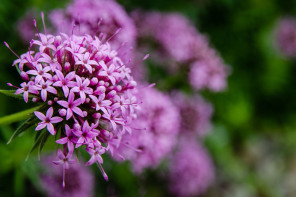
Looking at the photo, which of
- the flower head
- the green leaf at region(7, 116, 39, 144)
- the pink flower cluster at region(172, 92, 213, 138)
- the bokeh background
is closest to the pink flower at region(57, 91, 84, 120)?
the green leaf at region(7, 116, 39, 144)

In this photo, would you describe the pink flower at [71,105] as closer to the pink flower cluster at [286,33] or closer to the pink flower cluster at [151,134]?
the pink flower cluster at [151,134]

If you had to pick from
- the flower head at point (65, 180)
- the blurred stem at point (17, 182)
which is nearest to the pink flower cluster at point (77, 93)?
the blurred stem at point (17, 182)

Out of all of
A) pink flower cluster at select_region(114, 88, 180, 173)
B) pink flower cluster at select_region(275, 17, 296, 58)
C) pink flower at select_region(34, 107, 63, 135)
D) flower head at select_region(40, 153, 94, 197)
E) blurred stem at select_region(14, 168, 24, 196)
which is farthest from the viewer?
pink flower cluster at select_region(275, 17, 296, 58)

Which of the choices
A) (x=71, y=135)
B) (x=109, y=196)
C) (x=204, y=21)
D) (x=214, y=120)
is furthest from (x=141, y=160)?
(x=204, y=21)

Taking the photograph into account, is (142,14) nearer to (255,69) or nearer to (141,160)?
(141,160)

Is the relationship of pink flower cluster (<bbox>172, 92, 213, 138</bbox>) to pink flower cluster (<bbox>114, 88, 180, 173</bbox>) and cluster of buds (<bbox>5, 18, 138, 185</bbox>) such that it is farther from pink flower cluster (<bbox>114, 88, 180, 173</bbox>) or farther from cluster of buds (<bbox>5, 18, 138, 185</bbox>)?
cluster of buds (<bbox>5, 18, 138, 185</bbox>)

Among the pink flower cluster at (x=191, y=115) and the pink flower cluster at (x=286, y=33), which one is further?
the pink flower cluster at (x=286, y=33)
